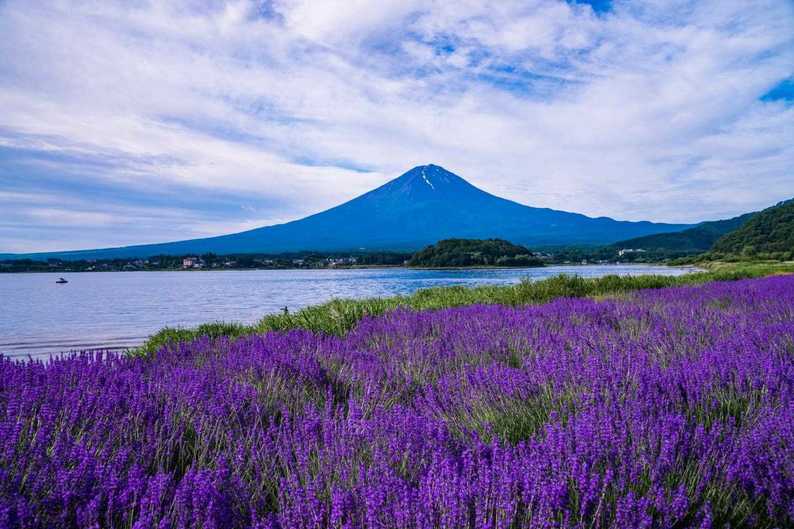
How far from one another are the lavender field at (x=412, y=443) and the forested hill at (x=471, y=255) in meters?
85.0

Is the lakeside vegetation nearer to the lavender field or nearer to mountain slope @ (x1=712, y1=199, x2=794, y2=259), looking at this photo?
mountain slope @ (x1=712, y1=199, x2=794, y2=259)

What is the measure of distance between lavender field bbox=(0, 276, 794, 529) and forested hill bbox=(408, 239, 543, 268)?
85.0 metres

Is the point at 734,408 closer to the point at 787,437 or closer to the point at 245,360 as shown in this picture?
the point at 787,437

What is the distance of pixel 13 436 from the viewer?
1950mm

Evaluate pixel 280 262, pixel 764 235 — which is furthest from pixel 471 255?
pixel 280 262

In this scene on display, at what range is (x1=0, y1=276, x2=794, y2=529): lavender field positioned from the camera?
1640 mm

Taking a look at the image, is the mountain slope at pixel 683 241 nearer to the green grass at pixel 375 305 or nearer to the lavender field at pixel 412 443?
the green grass at pixel 375 305

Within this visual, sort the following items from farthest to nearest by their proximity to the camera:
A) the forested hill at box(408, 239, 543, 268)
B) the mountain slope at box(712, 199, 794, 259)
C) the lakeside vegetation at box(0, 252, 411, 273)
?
the lakeside vegetation at box(0, 252, 411, 273) → the forested hill at box(408, 239, 543, 268) → the mountain slope at box(712, 199, 794, 259)

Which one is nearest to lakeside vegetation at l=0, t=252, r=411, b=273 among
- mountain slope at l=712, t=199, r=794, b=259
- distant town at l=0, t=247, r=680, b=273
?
distant town at l=0, t=247, r=680, b=273

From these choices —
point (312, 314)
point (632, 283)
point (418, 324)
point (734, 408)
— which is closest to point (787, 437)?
point (734, 408)

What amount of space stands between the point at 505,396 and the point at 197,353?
11.4 feet

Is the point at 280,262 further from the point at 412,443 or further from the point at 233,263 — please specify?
the point at 412,443

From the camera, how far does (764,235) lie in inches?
2591

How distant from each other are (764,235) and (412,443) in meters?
79.3
